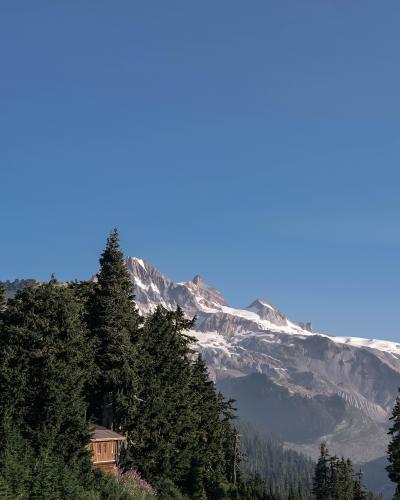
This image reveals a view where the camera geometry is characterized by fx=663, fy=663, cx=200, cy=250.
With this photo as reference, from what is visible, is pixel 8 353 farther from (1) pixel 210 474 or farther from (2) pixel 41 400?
(1) pixel 210 474


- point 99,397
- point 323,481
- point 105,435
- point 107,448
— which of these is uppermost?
point 99,397

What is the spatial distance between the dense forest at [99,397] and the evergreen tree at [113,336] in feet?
0.35

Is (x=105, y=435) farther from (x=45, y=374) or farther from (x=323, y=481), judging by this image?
(x=323, y=481)

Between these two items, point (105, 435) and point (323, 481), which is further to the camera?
point (323, 481)

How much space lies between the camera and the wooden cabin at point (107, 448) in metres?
54.8

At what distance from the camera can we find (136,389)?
185ft

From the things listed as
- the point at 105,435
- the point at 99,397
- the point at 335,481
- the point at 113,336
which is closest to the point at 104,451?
the point at 105,435

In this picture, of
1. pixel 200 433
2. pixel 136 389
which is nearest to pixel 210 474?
pixel 200 433

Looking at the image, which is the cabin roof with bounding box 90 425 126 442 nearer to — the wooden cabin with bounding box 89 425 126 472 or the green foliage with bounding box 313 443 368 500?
the wooden cabin with bounding box 89 425 126 472

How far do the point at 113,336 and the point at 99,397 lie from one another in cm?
589

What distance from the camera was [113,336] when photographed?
58406 millimetres

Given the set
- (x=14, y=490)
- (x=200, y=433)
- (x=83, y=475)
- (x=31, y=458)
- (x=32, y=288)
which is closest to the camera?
(x=14, y=490)

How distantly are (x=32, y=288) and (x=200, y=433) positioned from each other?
110 feet

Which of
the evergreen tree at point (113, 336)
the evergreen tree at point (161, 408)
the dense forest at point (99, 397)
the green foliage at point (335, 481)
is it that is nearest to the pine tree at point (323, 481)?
the green foliage at point (335, 481)
